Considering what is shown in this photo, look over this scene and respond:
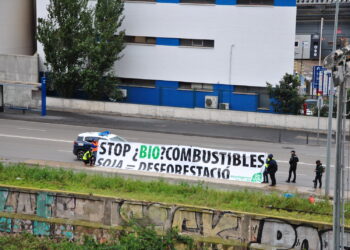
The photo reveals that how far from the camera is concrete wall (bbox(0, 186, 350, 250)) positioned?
56.2 ft

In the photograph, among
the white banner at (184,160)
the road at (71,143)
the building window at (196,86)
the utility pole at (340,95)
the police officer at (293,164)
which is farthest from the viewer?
the building window at (196,86)

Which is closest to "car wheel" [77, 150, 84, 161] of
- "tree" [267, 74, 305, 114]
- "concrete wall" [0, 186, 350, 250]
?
"concrete wall" [0, 186, 350, 250]

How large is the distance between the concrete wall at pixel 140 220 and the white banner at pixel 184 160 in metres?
7.72

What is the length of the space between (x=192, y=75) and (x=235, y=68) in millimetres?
3244

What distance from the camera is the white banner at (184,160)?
84.8 feet

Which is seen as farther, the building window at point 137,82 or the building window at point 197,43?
the building window at point 137,82

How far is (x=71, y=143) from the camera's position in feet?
108

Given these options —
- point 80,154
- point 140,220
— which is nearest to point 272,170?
point 140,220

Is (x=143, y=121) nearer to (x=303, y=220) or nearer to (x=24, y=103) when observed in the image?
(x=24, y=103)

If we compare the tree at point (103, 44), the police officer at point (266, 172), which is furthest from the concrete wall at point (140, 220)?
the tree at point (103, 44)

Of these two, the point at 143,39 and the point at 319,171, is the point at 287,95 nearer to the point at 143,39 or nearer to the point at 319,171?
the point at 143,39

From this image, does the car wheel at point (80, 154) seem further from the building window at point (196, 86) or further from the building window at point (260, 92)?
the building window at point (260, 92)

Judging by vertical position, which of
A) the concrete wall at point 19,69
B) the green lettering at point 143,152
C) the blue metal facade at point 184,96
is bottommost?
the green lettering at point 143,152

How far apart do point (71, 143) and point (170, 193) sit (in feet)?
44.5
